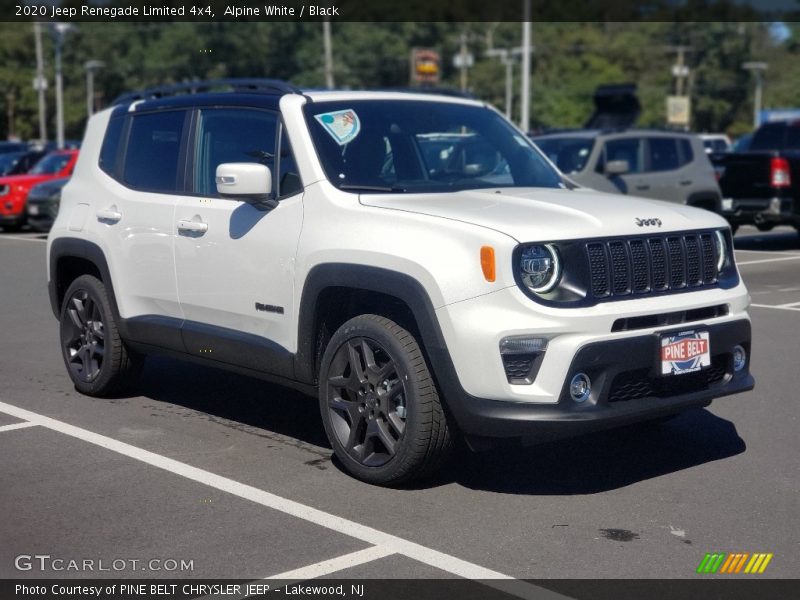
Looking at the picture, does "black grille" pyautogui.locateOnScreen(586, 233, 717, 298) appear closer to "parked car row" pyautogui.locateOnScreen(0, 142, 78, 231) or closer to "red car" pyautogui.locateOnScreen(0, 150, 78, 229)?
"parked car row" pyautogui.locateOnScreen(0, 142, 78, 231)

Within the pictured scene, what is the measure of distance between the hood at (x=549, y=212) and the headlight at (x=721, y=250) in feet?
0.18

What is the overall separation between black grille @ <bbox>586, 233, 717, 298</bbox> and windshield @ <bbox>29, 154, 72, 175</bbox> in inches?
783

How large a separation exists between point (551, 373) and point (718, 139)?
3880 cm

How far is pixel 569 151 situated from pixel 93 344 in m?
10.4

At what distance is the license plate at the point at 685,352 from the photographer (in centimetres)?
537

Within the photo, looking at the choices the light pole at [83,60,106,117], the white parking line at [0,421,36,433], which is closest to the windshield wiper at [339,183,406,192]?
the white parking line at [0,421,36,433]

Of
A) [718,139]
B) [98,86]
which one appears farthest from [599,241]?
[98,86]

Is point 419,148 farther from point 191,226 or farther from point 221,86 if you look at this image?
point 221,86

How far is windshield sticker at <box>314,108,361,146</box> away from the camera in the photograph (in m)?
6.19

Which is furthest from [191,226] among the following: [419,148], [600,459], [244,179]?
[600,459]

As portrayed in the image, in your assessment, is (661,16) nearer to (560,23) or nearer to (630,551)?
(560,23)

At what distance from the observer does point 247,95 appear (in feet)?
21.6

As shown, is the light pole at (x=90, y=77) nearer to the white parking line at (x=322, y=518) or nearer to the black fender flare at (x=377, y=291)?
the white parking line at (x=322, y=518)

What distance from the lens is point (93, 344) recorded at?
7.52 meters
